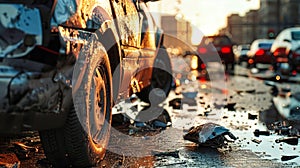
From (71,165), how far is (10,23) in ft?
4.63

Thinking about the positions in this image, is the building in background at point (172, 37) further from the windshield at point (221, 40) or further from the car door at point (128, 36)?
the windshield at point (221, 40)

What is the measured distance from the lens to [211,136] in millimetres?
5984

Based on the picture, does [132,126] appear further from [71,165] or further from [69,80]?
[69,80]

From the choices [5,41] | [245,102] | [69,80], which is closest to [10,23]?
[5,41]

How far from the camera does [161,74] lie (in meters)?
10.1

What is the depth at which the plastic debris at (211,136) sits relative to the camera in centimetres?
593

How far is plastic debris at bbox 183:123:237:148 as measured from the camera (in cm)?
593

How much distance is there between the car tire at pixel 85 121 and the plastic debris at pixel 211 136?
4.23 ft

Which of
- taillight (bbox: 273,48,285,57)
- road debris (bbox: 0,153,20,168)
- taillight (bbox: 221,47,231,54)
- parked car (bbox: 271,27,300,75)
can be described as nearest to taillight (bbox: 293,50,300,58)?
parked car (bbox: 271,27,300,75)

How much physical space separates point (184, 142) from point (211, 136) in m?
0.39

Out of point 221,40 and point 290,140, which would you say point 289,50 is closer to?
point 221,40

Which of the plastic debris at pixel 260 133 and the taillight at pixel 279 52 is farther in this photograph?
the taillight at pixel 279 52

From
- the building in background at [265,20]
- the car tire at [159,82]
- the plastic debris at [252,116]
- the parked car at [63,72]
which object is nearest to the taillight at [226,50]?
the car tire at [159,82]

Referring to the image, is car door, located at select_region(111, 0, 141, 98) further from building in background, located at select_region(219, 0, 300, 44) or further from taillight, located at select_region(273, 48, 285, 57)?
building in background, located at select_region(219, 0, 300, 44)
